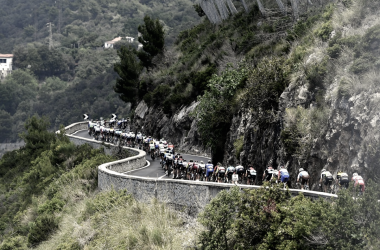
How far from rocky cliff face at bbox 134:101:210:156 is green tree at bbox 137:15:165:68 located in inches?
268

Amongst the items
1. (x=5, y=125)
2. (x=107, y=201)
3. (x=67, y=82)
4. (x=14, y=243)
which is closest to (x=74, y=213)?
(x=107, y=201)

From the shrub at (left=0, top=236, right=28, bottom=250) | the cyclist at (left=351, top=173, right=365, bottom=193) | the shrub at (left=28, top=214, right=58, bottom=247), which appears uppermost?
the cyclist at (left=351, top=173, right=365, bottom=193)

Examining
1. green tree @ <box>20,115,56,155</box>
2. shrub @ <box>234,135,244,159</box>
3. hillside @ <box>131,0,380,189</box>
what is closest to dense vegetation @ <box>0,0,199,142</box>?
green tree @ <box>20,115,56,155</box>

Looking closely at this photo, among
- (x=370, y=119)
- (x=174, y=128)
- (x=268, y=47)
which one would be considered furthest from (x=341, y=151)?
(x=174, y=128)

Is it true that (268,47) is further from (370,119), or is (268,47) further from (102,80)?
(102,80)

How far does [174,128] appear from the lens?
151 ft

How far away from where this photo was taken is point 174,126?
4612 centimetres

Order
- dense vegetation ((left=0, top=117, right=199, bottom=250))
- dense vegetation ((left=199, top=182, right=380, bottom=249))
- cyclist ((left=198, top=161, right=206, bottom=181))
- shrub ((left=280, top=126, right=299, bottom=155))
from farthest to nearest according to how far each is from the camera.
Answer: cyclist ((left=198, top=161, right=206, bottom=181)), shrub ((left=280, top=126, right=299, bottom=155)), dense vegetation ((left=0, top=117, right=199, bottom=250)), dense vegetation ((left=199, top=182, right=380, bottom=249))

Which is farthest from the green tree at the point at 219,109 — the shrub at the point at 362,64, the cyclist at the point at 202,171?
the shrub at the point at 362,64

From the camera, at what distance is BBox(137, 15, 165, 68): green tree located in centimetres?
5944

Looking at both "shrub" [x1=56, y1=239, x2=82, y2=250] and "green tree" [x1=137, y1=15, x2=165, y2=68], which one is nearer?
"shrub" [x1=56, y1=239, x2=82, y2=250]

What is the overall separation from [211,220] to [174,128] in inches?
1141

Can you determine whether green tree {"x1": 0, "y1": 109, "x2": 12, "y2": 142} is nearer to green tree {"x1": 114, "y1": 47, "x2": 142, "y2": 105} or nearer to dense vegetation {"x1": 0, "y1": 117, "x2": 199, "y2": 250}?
green tree {"x1": 114, "y1": 47, "x2": 142, "y2": 105}

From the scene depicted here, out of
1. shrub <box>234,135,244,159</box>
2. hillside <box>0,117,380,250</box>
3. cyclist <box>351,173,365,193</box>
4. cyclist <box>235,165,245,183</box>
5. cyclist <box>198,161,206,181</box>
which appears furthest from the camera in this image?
shrub <box>234,135,244,159</box>
